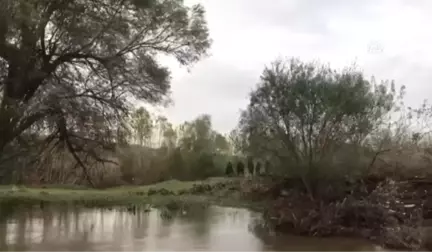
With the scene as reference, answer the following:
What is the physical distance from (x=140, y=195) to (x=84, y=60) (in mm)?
12511

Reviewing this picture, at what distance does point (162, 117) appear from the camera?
16.0 m

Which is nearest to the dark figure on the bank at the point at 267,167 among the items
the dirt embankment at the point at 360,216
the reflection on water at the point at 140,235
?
the dirt embankment at the point at 360,216

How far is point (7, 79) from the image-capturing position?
1314cm

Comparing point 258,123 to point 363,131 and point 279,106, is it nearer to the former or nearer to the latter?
point 279,106

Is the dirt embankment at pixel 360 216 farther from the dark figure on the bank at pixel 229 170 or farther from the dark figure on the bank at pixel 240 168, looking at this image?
the dark figure on the bank at pixel 229 170

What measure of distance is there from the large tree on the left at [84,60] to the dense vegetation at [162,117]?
30 mm

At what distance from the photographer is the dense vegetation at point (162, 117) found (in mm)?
13125

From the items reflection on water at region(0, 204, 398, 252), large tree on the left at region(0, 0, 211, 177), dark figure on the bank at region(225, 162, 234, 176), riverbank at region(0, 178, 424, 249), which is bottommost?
reflection on water at region(0, 204, 398, 252)

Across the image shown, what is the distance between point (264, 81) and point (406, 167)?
7032mm

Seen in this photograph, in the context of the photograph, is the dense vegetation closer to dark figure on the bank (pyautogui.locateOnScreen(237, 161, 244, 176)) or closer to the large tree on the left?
the large tree on the left

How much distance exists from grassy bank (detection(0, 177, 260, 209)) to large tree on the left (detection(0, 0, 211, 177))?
8365 millimetres

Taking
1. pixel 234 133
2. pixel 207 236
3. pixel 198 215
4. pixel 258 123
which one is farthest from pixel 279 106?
pixel 207 236

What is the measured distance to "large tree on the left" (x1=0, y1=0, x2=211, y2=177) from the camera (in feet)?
41.7

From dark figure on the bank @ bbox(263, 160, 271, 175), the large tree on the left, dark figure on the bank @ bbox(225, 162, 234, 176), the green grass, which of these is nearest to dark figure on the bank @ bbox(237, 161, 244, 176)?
dark figure on the bank @ bbox(225, 162, 234, 176)
